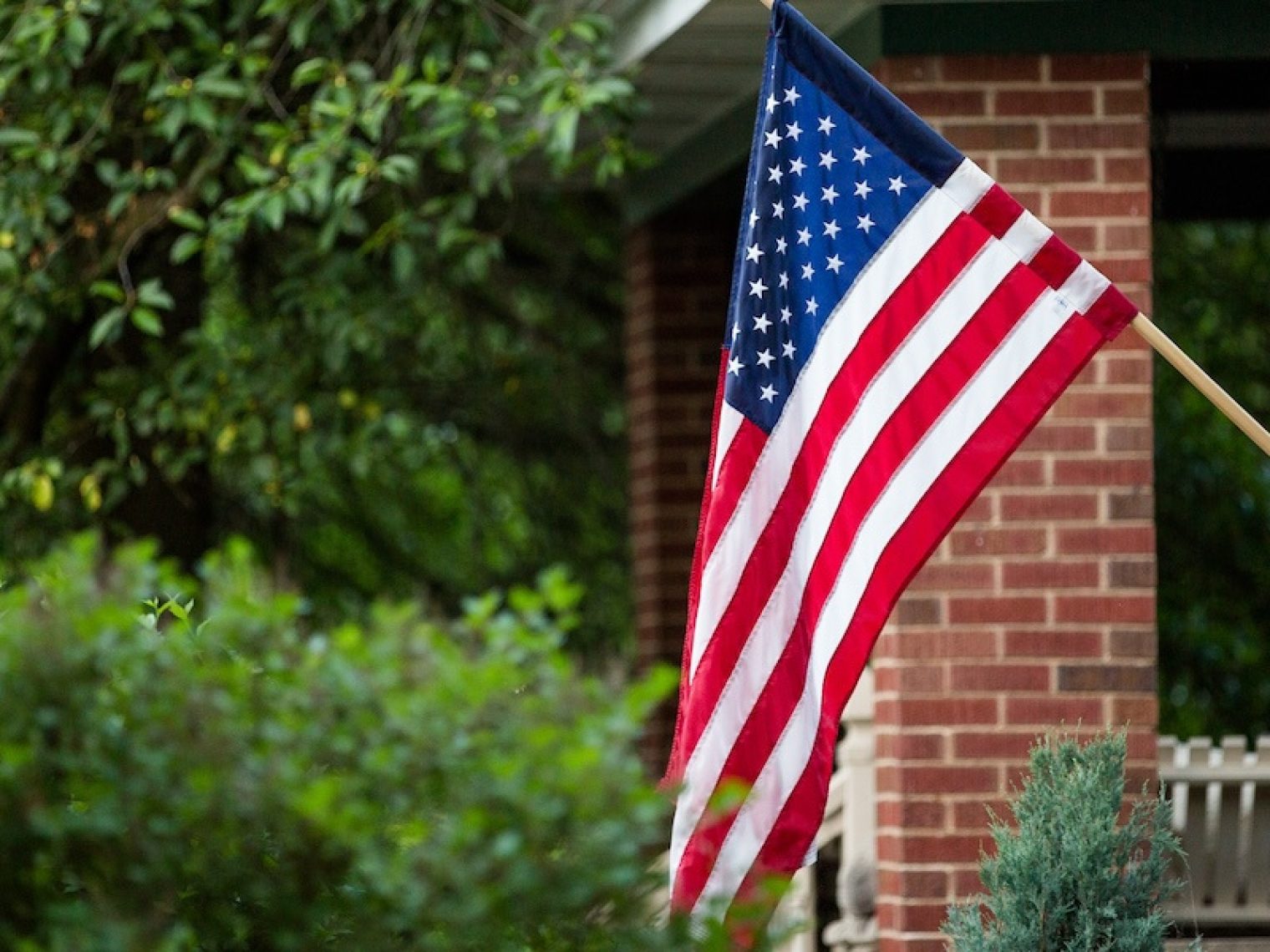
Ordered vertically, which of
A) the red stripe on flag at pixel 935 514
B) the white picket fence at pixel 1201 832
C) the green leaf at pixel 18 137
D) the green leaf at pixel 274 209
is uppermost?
the green leaf at pixel 18 137

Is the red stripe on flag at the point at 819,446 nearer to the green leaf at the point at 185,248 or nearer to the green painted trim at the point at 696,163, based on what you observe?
the green painted trim at the point at 696,163

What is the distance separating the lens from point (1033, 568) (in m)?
5.45

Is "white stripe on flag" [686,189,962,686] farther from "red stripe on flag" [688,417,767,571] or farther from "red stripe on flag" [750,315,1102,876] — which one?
"red stripe on flag" [750,315,1102,876]

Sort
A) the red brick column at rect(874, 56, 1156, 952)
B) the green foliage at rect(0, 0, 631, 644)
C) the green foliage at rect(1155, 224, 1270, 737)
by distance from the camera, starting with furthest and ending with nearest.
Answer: the green foliage at rect(1155, 224, 1270, 737) → the green foliage at rect(0, 0, 631, 644) → the red brick column at rect(874, 56, 1156, 952)

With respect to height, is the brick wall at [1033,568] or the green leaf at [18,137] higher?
the green leaf at [18,137]

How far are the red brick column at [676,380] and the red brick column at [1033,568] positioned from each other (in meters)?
2.72

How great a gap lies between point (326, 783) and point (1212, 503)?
338 inches

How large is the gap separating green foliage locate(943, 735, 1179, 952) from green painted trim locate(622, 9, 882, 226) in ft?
7.23

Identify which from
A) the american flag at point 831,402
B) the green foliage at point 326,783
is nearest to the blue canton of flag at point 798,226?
the american flag at point 831,402

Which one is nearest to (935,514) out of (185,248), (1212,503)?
(185,248)

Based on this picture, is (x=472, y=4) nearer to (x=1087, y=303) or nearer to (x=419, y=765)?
(x=1087, y=303)

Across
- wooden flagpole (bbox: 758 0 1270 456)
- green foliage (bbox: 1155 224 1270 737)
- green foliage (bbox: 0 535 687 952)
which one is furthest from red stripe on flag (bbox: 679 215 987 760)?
green foliage (bbox: 1155 224 1270 737)

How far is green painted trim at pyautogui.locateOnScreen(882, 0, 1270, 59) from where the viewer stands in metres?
5.46

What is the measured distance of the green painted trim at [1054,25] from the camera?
546 centimetres
